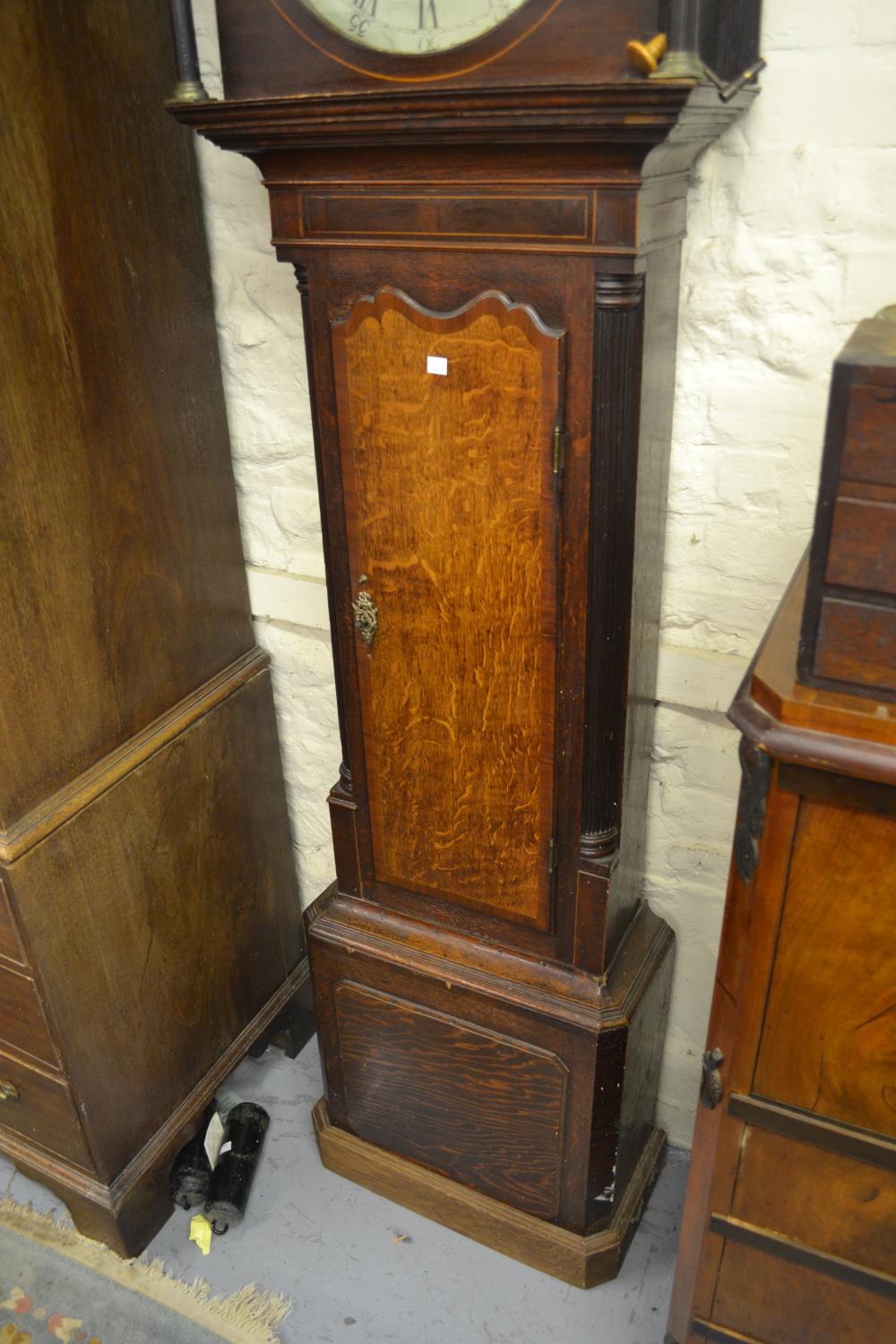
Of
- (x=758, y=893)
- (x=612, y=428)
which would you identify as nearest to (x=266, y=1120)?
(x=758, y=893)

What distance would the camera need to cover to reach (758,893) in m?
1.08

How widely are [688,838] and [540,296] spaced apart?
3.18 feet

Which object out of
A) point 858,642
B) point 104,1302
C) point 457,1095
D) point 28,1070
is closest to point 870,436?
point 858,642

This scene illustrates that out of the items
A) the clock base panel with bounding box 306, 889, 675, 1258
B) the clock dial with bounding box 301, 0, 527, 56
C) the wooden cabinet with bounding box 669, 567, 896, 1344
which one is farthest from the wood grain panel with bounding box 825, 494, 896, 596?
the clock base panel with bounding box 306, 889, 675, 1258

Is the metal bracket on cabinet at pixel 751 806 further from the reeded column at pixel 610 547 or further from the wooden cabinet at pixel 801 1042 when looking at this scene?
the reeded column at pixel 610 547

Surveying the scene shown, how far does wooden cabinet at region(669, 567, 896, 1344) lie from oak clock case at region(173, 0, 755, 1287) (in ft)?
1.02

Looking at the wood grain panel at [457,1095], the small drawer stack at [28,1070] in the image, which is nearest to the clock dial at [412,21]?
the small drawer stack at [28,1070]

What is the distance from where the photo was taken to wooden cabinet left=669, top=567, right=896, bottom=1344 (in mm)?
983

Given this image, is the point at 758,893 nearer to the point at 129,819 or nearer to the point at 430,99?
the point at 430,99

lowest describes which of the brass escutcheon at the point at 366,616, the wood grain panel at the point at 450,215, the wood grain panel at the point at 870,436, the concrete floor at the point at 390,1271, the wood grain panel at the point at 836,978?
the concrete floor at the point at 390,1271

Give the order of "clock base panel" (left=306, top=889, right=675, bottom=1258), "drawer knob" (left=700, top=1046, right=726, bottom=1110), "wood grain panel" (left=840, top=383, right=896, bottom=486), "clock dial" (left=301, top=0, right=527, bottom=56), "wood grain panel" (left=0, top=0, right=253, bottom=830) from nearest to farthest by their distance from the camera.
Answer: "wood grain panel" (left=840, top=383, right=896, bottom=486), "clock dial" (left=301, top=0, right=527, bottom=56), "drawer knob" (left=700, top=1046, right=726, bottom=1110), "wood grain panel" (left=0, top=0, right=253, bottom=830), "clock base panel" (left=306, top=889, right=675, bottom=1258)

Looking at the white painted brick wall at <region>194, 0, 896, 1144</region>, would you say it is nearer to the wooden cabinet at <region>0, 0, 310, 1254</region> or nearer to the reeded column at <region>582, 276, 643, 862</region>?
the wooden cabinet at <region>0, 0, 310, 1254</region>

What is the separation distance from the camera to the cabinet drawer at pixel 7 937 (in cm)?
155

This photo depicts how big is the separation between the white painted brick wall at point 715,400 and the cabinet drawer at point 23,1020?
2.25 feet
